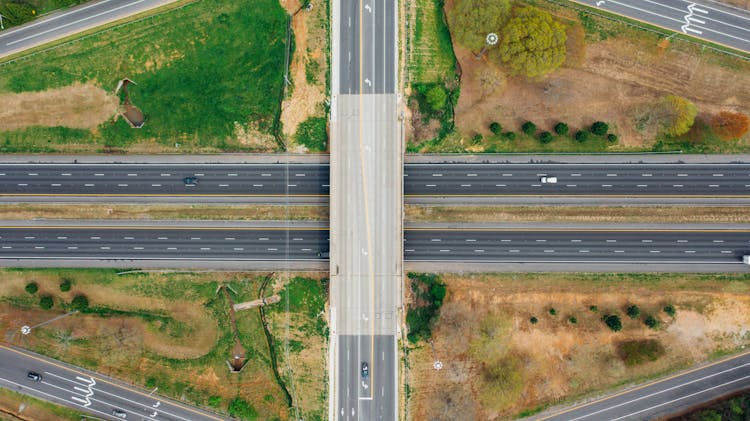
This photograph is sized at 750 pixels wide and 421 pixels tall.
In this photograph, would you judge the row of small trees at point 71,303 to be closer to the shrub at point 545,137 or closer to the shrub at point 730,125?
the shrub at point 545,137

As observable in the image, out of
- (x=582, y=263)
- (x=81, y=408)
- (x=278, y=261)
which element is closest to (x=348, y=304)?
(x=278, y=261)

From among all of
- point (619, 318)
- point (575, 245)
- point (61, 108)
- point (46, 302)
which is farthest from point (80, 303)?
point (619, 318)

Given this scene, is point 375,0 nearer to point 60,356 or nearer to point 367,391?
point 367,391

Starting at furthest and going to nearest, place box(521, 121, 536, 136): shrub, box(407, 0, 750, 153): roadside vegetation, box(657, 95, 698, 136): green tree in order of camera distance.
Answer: box(407, 0, 750, 153): roadside vegetation < box(521, 121, 536, 136): shrub < box(657, 95, 698, 136): green tree

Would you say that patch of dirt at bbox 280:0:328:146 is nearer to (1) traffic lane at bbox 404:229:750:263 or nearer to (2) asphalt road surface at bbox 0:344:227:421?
(1) traffic lane at bbox 404:229:750:263

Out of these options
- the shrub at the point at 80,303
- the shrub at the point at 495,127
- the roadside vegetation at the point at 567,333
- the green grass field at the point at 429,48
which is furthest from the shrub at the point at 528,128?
the shrub at the point at 80,303

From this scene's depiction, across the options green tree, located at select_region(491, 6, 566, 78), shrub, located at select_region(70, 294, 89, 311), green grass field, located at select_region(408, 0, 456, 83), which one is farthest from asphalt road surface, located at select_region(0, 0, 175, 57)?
green tree, located at select_region(491, 6, 566, 78)

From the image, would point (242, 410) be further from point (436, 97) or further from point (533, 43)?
point (533, 43)
